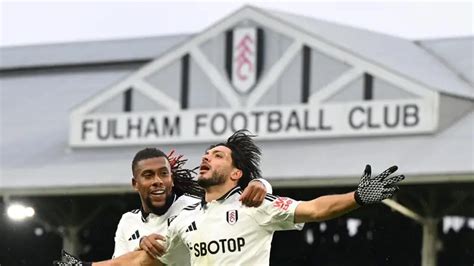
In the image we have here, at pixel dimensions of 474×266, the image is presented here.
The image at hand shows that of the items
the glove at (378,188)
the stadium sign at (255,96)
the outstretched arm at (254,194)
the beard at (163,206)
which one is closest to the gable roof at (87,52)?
the stadium sign at (255,96)

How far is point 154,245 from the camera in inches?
393

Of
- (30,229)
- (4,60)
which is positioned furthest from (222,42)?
(4,60)

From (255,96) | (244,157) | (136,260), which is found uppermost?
(255,96)

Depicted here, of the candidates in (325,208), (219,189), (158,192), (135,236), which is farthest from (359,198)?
(135,236)

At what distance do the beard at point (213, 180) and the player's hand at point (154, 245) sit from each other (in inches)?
24.9

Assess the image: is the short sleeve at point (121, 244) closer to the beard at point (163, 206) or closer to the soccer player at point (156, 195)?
the soccer player at point (156, 195)

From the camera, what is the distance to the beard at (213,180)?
9461 millimetres

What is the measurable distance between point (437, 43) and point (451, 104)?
4.59m

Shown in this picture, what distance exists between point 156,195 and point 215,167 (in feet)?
2.61

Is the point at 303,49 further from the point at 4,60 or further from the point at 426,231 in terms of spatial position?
the point at 4,60

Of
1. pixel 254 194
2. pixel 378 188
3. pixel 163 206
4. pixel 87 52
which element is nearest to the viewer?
pixel 378 188

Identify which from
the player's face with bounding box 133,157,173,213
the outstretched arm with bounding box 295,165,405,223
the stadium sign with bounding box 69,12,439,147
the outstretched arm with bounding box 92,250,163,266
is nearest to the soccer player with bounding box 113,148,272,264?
the player's face with bounding box 133,157,173,213

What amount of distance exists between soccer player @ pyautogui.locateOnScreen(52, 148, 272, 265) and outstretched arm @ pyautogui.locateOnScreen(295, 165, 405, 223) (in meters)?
1.24

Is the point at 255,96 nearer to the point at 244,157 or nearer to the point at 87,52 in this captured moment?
the point at 87,52
